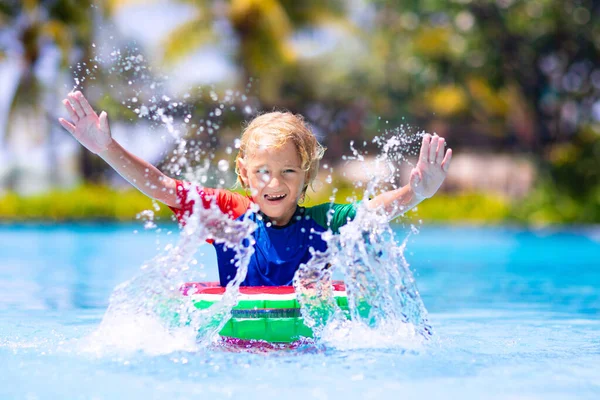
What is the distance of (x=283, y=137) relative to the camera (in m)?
3.63

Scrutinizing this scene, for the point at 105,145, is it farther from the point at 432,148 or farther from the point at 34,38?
the point at 34,38

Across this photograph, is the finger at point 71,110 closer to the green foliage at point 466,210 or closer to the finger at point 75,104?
the finger at point 75,104

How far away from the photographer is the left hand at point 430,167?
346cm

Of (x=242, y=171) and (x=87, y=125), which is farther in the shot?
(x=242, y=171)

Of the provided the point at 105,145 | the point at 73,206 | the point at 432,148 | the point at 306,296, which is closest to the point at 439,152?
the point at 432,148

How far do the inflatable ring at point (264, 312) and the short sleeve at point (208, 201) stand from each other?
37 centimetres

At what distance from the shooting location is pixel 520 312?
18.2ft

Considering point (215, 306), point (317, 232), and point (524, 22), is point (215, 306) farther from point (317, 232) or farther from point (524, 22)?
point (524, 22)

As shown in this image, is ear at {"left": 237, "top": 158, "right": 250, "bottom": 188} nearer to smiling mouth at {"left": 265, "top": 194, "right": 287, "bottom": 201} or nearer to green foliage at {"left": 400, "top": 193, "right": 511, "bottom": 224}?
smiling mouth at {"left": 265, "top": 194, "right": 287, "bottom": 201}

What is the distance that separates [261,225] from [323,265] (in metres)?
0.34

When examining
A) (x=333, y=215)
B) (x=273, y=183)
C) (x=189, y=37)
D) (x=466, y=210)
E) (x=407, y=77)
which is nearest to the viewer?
(x=273, y=183)

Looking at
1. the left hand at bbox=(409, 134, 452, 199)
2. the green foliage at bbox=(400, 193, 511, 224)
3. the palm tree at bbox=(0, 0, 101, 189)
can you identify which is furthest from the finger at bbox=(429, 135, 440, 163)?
the palm tree at bbox=(0, 0, 101, 189)

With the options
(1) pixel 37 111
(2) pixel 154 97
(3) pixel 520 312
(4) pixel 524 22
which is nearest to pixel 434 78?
(4) pixel 524 22

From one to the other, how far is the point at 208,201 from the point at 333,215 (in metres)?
0.58
